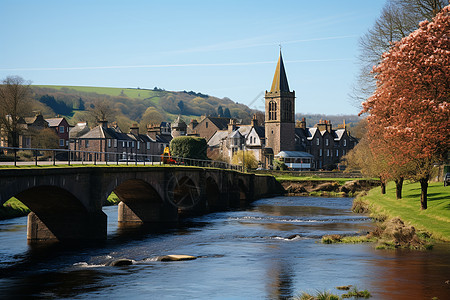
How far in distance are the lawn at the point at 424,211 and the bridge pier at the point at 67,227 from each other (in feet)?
72.2

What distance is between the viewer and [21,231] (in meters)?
43.3

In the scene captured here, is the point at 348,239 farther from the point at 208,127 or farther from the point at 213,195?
the point at 208,127

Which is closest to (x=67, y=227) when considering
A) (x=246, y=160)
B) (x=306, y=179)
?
(x=306, y=179)

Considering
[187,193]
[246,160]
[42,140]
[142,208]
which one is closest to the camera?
[142,208]

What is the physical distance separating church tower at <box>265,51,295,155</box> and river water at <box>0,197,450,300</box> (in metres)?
108

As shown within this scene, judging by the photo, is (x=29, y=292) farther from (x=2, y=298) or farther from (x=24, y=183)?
(x=24, y=183)

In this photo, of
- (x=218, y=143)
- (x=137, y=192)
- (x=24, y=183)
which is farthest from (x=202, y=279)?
(x=218, y=143)

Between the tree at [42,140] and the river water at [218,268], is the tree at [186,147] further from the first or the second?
the river water at [218,268]

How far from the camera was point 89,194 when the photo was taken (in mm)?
37469

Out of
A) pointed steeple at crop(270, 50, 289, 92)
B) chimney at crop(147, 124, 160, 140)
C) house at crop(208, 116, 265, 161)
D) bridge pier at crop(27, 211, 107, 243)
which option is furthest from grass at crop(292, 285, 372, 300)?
pointed steeple at crop(270, 50, 289, 92)

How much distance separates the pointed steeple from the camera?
151m

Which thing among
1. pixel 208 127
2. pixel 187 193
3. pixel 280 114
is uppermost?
pixel 280 114

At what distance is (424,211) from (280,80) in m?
110

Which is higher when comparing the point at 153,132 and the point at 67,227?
the point at 153,132
